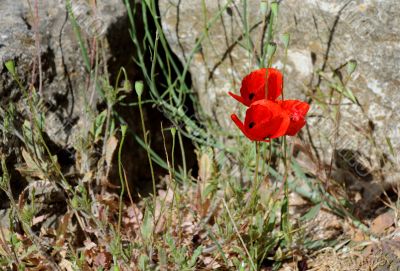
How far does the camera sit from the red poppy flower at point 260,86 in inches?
74.5

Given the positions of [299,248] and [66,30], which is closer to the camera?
[299,248]

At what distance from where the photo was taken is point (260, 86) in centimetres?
190

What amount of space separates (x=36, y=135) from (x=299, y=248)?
3.23 feet

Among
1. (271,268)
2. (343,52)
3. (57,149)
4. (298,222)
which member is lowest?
(271,268)

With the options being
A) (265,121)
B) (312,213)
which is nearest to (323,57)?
(312,213)

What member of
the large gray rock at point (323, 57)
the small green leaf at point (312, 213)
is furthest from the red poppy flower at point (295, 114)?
the small green leaf at point (312, 213)

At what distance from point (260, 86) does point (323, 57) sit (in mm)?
615

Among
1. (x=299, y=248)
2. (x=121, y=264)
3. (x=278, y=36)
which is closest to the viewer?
(x=121, y=264)

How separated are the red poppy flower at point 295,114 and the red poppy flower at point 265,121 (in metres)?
0.06

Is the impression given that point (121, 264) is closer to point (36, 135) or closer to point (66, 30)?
point (36, 135)

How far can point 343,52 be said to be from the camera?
2.39 m

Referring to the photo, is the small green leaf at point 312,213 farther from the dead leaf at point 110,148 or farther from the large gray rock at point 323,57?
the dead leaf at point 110,148

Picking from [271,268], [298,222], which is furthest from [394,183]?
[271,268]

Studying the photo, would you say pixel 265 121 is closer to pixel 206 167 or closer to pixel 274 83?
pixel 274 83
